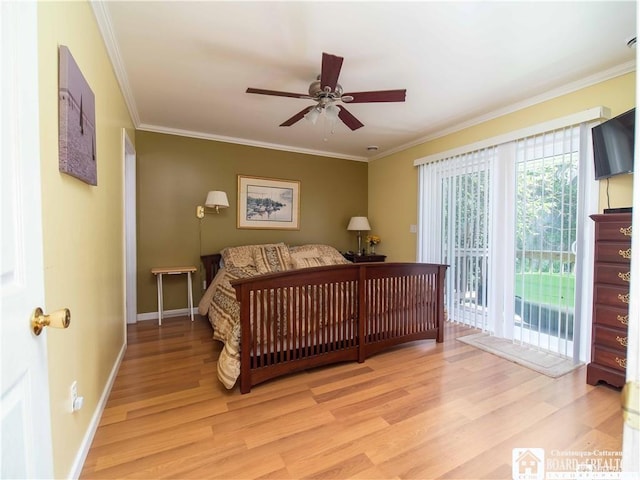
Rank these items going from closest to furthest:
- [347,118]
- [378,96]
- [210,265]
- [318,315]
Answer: [378,96]
[318,315]
[347,118]
[210,265]

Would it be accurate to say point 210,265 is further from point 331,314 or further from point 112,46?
point 112,46

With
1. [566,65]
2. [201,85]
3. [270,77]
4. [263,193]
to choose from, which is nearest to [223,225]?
[263,193]

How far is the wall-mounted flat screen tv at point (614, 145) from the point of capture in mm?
2135

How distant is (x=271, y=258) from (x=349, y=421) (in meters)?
2.55

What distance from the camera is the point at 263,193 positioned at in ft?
14.7

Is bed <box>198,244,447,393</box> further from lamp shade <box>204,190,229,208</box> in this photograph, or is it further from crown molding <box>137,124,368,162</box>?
crown molding <box>137,124,368,162</box>

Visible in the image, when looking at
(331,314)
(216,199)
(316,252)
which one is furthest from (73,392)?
(316,252)

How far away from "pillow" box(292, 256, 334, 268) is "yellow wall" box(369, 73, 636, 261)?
123 centimetres

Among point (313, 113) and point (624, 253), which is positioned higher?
point (313, 113)

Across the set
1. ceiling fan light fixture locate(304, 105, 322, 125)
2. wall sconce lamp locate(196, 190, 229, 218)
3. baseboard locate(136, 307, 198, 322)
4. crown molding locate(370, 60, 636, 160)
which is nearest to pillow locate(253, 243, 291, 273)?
wall sconce lamp locate(196, 190, 229, 218)

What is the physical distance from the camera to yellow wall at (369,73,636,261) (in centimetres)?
239

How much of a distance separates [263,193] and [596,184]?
377 centimetres

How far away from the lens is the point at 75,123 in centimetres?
135

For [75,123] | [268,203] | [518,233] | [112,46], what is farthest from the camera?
[268,203]
